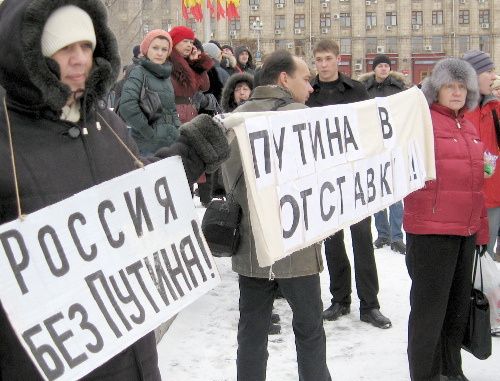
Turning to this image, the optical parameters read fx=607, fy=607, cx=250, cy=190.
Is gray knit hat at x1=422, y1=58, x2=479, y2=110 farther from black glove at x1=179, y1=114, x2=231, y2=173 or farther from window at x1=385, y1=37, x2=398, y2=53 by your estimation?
window at x1=385, y1=37, x2=398, y2=53

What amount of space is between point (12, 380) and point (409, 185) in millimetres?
2537

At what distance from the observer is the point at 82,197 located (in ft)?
6.21

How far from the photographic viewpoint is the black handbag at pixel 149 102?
16.8ft

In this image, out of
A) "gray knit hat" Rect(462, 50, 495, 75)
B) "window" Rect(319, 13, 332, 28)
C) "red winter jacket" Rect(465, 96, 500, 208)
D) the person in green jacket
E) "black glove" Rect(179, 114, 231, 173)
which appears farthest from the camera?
"window" Rect(319, 13, 332, 28)

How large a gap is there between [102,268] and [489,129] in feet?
12.1

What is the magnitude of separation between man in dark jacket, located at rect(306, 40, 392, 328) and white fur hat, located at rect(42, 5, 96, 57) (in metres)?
3.25

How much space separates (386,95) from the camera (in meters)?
8.41

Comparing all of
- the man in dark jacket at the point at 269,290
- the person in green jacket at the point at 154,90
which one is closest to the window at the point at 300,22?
the person in green jacket at the point at 154,90

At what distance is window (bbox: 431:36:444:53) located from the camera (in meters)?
58.0

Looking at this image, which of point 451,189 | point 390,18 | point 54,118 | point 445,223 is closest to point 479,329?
point 445,223

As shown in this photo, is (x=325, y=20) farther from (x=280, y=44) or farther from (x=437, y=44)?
(x=437, y=44)

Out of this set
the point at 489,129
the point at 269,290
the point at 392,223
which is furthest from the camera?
the point at 392,223

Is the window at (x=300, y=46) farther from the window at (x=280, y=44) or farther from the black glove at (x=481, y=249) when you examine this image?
the black glove at (x=481, y=249)

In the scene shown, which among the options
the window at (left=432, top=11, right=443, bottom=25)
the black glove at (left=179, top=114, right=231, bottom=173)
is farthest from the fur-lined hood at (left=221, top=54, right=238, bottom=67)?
the window at (left=432, top=11, right=443, bottom=25)
